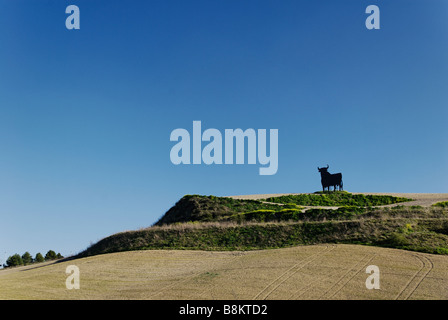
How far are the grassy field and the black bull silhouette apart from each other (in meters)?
27.9

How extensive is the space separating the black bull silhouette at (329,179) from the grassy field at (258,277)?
27.9 m

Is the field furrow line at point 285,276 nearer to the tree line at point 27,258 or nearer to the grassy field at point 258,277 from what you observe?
the grassy field at point 258,277

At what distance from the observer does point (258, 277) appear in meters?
20.5

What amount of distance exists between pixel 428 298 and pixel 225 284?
8.97 meters

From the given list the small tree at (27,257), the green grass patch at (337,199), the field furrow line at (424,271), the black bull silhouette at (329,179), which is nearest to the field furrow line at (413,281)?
the field furrow line at (424,271)

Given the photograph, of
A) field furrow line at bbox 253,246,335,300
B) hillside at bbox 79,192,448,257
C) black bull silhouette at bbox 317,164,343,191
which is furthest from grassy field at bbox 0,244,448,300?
black bull silhouette at bbox 317,164,343,191

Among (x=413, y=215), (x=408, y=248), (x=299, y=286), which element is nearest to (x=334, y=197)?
(x=413, y=215)

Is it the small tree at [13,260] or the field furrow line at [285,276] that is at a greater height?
the field furrow line at [285,276]

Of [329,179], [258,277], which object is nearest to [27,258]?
[329,179]

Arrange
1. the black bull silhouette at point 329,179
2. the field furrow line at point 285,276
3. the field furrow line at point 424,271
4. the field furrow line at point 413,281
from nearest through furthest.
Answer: the field furrow line at point 413,281
the field furrow line at point 424,271
the field furrow line at point 285,276
the black bull silhouette at point 329,179

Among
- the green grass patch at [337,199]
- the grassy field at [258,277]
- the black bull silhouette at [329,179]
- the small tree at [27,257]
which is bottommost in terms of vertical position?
the small tree at [27,257]

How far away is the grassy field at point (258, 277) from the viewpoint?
59.4 ft
